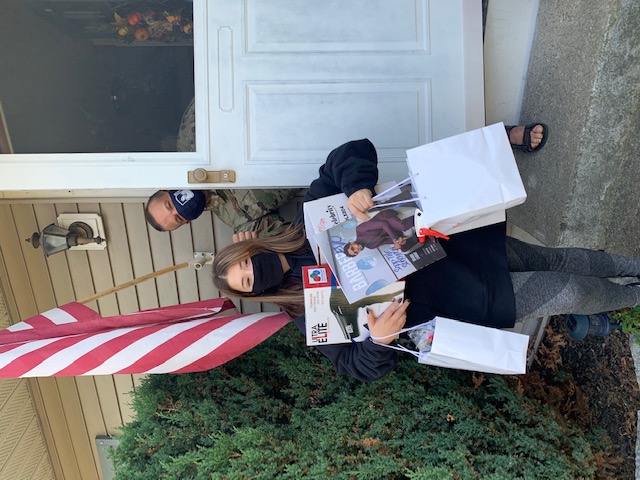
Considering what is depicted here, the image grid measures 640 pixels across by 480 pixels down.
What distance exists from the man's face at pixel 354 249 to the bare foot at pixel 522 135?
1385mm

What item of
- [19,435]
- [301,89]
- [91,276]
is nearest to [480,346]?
[301,89]

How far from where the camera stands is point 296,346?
119 inches

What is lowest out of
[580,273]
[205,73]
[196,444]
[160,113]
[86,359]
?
[196,444]

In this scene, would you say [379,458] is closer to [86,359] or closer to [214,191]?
[86,359]

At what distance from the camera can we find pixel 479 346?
177cm

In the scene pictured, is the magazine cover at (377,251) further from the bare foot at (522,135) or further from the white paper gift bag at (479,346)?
the bare foot at (522,135)

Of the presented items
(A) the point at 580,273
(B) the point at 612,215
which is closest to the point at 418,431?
(A) the point at 580,273

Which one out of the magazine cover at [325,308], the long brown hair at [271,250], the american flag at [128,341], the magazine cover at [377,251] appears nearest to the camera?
the magazine cover at [377,251]

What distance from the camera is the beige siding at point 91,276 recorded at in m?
3.19

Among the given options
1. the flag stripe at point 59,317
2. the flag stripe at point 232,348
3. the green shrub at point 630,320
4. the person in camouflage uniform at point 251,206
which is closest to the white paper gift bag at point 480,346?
the green shrub at point 630,320

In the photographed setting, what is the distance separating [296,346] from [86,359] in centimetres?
115

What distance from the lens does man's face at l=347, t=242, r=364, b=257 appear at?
1.80m

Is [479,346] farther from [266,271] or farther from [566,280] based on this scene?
[266,271]

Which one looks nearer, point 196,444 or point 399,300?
point 399,300
